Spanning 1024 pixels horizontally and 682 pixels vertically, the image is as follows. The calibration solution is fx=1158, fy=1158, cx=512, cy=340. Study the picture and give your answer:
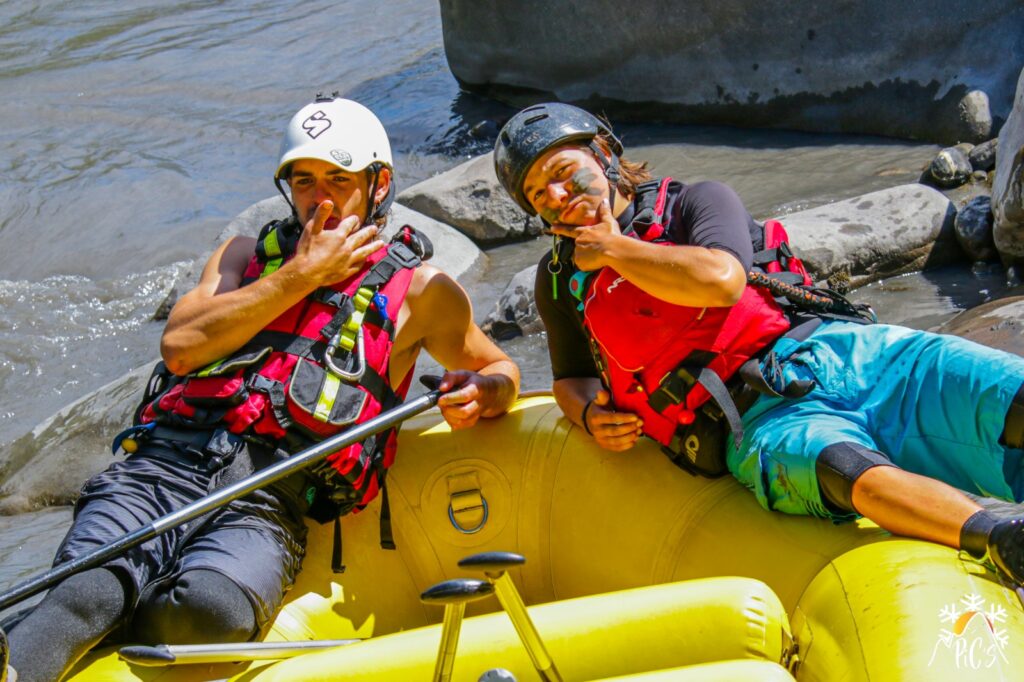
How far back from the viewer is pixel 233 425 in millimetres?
3354

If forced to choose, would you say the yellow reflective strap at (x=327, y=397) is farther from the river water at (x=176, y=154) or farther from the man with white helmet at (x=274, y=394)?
the river water at (x=176, y=154)

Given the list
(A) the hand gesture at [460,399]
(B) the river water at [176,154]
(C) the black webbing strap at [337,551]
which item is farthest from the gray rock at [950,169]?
(C) the black webbing strap at [337,551]

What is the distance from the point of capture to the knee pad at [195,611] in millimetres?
2887

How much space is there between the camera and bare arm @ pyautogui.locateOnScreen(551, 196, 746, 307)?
2945 mm

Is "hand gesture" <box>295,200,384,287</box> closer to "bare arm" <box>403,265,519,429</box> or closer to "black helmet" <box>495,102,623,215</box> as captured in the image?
"bare arm" <box>403,265,519,429</box>

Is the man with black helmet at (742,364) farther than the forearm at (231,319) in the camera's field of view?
No

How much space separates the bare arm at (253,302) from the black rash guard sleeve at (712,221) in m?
0.97

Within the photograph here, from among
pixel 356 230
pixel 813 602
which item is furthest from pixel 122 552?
pixel 813 602

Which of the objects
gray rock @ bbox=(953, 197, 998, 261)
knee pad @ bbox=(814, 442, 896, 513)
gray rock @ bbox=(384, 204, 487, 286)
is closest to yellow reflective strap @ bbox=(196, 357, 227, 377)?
knee pad @ bbox=(814, 442, 896, 513)

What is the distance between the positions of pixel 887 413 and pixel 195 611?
182 cm

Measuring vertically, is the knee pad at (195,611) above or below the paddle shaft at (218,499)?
below

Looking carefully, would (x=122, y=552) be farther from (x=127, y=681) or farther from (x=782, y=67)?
(x=782, y=67)

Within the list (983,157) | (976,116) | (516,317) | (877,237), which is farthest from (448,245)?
(976,116)

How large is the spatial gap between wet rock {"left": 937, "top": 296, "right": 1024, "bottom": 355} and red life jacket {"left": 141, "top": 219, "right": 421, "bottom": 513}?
2570 mm
